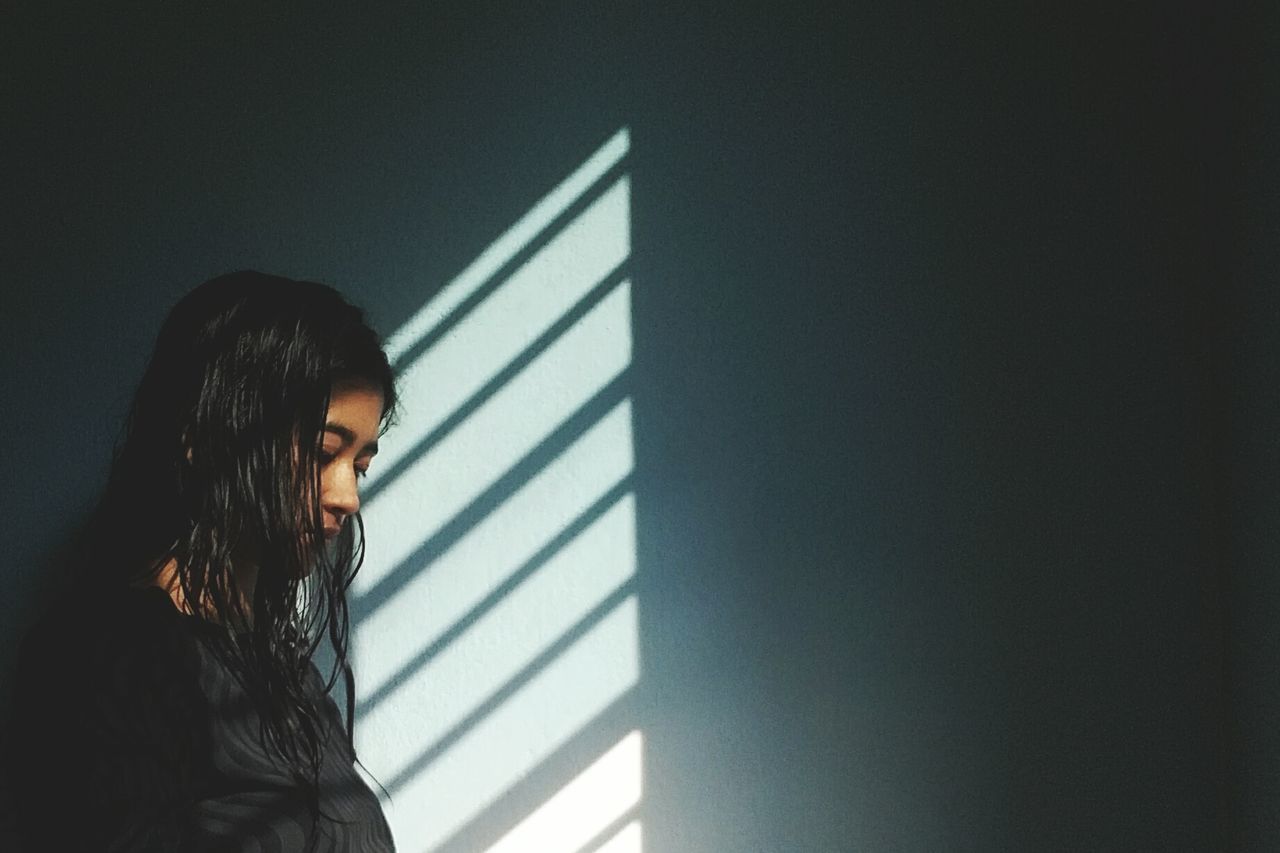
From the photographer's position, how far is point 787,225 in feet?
4.73

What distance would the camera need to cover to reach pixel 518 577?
144 centimetres

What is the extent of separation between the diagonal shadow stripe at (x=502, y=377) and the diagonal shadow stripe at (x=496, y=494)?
0.30 feet

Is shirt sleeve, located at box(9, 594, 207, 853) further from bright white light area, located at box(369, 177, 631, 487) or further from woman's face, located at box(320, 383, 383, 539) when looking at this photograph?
bright white light area, located at box(369, 177, 631, 487)

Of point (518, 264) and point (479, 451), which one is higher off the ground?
point (518, 264)

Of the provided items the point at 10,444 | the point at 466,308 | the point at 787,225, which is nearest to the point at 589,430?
the point at 466,308

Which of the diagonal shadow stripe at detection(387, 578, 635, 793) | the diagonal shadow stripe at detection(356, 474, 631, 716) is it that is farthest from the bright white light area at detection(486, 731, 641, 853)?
the diagonal shadow stripe at detection(356, 474, 631, 716)

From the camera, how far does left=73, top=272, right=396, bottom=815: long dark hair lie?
104cm

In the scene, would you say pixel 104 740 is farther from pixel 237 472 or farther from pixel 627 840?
pixel 627 840

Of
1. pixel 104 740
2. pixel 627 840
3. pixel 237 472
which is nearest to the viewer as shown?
pixel 104 740

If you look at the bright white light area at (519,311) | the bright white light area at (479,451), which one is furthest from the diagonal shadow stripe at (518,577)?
the bright white light area at (519,311)

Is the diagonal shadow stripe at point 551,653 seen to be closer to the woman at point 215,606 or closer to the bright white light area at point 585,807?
the bright white light area at point 585,807

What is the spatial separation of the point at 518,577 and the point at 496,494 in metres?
0.11

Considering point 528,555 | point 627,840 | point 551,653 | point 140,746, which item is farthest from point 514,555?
point 140,746

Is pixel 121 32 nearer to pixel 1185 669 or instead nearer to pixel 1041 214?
pixel 1041 214
